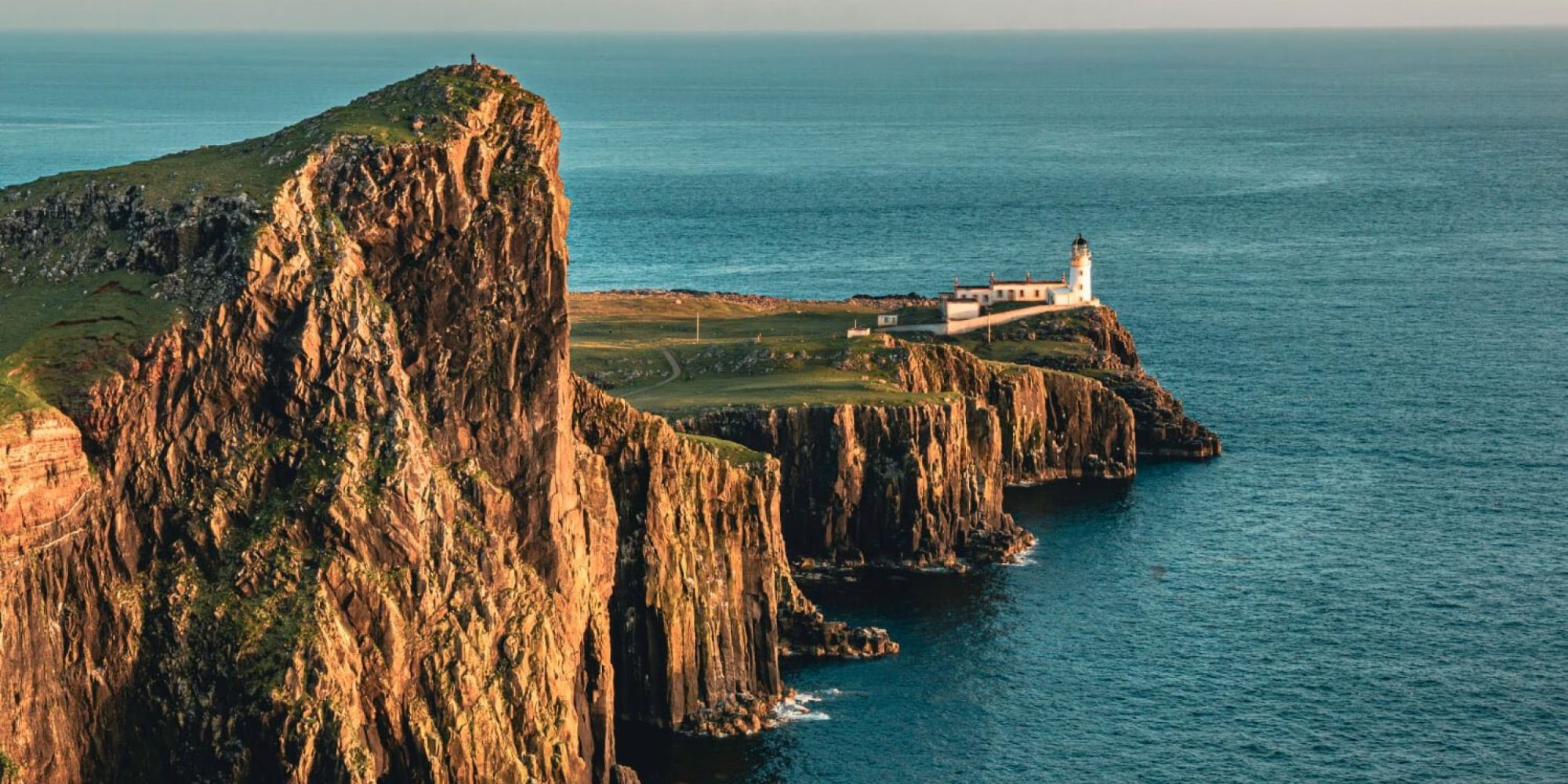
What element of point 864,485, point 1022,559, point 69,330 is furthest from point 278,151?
point 1022,559

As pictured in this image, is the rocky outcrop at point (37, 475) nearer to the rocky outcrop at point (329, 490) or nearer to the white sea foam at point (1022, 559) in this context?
the rocky outcrop at point (329, 490)

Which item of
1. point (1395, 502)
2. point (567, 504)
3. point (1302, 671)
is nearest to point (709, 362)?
point (1395, 502)

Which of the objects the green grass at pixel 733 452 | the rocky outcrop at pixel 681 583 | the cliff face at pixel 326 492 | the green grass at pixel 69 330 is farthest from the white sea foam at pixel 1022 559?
the green grass at pixel 69 330

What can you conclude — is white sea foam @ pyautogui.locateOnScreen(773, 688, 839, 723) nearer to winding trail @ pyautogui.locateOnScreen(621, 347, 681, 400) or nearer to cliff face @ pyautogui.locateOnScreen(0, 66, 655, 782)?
cliff face @ pyautogui.locateOnScreen(0, 66, 655, 782)

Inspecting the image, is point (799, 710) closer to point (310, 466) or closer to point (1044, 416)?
point (310, 466)

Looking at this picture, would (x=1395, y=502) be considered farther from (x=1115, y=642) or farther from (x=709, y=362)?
(x=709, y=362)

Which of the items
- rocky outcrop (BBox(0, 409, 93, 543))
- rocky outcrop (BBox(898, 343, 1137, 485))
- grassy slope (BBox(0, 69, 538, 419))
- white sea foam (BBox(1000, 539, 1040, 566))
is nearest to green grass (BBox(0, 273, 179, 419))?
grassy slope (BBox(0, 69, 538, 419))
